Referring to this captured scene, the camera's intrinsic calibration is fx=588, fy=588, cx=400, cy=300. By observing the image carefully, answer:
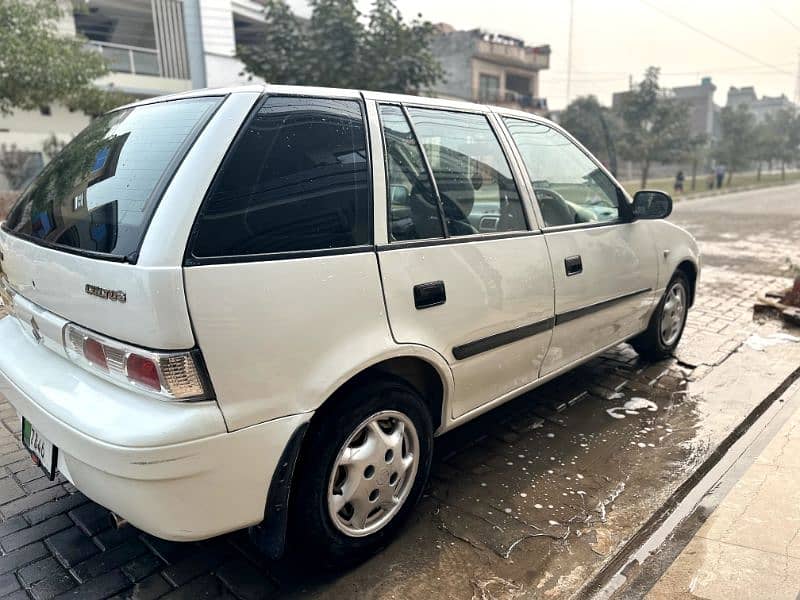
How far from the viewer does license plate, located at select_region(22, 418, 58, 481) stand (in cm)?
213

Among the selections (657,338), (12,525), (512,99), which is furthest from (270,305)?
(512,99)

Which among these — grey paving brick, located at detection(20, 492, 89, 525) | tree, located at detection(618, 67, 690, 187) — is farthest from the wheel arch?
tree, located at detection(618, 67, 690, 187)

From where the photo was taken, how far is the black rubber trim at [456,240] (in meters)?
2.30

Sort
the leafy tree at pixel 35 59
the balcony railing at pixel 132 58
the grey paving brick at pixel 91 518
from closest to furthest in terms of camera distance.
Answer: the grey paving brick at pixel 91 518 < the leafy tree at pixel 35 59 < the balcony railing at pixel 132 58

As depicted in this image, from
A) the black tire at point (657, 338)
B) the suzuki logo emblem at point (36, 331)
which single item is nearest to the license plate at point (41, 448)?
the suzuki logo emblem at point (36, 331)

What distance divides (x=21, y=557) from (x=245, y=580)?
0.93 metres

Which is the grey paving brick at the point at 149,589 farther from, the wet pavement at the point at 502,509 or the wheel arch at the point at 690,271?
the wheel arch at the point at 690,271

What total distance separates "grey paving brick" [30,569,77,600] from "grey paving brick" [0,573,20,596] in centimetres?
7

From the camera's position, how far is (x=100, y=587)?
221 centimetres

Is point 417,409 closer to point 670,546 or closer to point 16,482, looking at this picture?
point 670,546

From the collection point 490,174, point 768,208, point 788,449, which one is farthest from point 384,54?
point 768,208

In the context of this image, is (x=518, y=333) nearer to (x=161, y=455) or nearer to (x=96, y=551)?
(x=161, y=455)

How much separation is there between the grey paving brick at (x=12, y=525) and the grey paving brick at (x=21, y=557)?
17 centimetres

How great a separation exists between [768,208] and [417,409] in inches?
792
